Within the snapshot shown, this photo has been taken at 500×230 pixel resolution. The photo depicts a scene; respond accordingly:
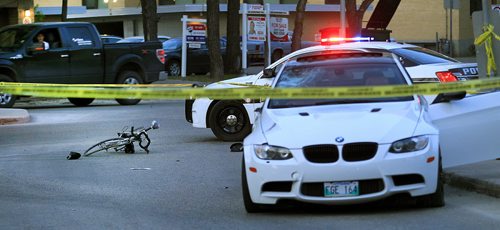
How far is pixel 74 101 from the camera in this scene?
23.4 meters

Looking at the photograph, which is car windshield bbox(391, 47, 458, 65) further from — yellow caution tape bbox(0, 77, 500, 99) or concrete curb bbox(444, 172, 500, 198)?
yellow caution tape bbox(0, 77, 500, 99)

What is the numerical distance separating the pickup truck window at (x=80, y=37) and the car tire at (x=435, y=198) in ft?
51.5

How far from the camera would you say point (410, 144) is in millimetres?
7707

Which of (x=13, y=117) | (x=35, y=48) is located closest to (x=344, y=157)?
(x=13, y=117)

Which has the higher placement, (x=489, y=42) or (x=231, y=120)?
(x=489, y=42)

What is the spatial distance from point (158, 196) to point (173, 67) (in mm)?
25486

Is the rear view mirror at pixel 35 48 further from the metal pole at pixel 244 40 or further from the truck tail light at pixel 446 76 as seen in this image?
the metal pole at pixel 244 40

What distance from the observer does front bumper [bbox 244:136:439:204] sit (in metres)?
7.55

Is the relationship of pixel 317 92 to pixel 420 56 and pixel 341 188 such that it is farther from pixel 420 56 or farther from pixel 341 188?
pixel 420 56

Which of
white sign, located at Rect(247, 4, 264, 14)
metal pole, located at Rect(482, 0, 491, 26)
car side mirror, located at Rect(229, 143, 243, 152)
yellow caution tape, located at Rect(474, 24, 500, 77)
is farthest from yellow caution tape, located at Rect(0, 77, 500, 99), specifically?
white sign, located at Rect(247, 4, 264, 14)

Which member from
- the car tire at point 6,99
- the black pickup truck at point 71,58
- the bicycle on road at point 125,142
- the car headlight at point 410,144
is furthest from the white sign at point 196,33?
the car headlight at point 410,144

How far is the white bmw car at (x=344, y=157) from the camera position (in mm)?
7590

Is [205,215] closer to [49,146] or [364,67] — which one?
[364,67]

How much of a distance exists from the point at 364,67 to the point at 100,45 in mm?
14557
